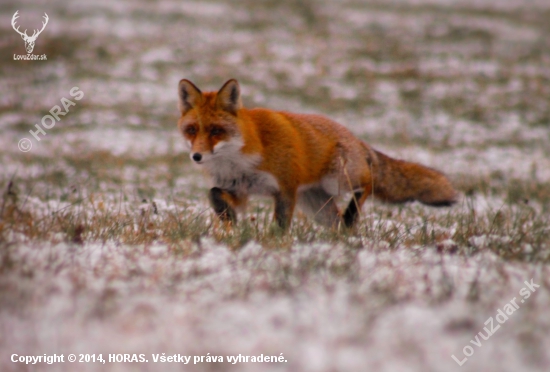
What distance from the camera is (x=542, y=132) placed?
15.8m

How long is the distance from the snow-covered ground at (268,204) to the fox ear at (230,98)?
3.96 ft

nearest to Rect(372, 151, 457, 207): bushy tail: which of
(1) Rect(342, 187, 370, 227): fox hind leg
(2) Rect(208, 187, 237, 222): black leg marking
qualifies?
(1) Rect(342, 187, 370, 227): fox hind leg

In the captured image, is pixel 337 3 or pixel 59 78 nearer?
pixel 59 78

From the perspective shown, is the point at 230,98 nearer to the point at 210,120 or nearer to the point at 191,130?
the point at 210,120

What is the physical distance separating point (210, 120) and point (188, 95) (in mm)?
428

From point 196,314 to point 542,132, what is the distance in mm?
15098

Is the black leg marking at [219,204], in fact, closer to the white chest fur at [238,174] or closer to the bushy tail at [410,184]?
the white chest fur at [238,174]

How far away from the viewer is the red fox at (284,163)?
5.61 m

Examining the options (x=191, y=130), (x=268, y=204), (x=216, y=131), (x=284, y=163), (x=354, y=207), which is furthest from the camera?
(x=268, y=204)

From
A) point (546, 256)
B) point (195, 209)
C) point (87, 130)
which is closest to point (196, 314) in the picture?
point (546, 256)

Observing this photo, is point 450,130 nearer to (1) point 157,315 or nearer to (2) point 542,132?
(2) point 542,132

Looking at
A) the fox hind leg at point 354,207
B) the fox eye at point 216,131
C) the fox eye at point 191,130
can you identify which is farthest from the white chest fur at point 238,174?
the fox hind leg at point 354,207

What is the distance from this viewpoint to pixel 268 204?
8.61 meters

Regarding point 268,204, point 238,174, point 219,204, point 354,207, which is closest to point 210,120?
point 238,174
